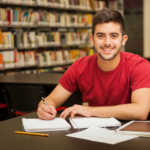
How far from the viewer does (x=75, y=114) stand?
1481 millimetres

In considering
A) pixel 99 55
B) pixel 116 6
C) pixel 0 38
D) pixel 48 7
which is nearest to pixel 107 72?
pixel 99 55

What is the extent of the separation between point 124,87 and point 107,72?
0.46 feet

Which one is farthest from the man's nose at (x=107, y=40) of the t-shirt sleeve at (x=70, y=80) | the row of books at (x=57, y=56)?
the row of books at (x=57, y=56)

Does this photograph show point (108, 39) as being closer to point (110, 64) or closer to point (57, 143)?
point (110, 64)

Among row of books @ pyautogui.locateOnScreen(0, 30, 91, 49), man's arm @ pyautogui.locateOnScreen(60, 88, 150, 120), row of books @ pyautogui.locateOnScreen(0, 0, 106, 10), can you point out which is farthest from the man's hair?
row of books @ pyautogui.locateOnScreen(0, 0, 106, 10)

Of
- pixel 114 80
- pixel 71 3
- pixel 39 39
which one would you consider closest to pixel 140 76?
pixel 114 80

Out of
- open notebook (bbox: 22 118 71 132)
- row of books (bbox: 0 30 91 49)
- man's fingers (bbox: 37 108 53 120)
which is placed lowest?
open notebook (bbox: 22 118 71 132)

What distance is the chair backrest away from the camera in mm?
2389

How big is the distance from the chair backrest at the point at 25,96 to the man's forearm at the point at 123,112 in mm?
983

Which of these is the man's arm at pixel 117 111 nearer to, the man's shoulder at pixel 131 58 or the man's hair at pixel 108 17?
the man's shoulder at pixel 131 58

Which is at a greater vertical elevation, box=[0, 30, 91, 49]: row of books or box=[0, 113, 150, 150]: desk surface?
box=[0, 30, 91, 49]: row of books

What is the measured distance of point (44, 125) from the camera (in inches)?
52.6

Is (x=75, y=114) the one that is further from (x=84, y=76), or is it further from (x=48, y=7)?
(x=48, y=7)

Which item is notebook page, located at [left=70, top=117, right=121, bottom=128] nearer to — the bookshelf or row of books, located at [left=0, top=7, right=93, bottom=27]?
the bookshelf
